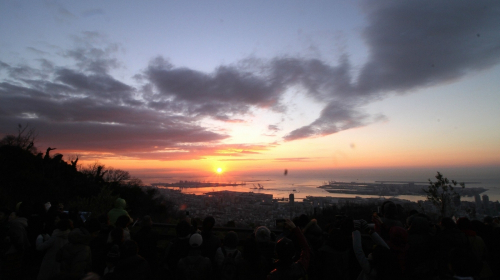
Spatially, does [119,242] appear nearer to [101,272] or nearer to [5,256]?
[101,272]

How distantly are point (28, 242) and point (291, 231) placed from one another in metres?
5.57

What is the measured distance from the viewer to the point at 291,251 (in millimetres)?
2900

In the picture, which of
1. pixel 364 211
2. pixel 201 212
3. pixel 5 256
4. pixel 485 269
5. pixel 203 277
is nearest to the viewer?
pixel 203 277

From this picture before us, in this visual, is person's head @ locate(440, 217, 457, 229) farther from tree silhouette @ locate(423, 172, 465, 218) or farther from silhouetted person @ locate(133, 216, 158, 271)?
tree silhouette @ locate(423, 172, 465, 218)

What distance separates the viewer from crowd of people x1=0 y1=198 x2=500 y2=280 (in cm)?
312

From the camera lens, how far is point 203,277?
3438 millimetres

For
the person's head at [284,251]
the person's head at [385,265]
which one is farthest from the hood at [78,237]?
the person's head at [385,265]

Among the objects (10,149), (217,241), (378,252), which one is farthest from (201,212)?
(10,149)

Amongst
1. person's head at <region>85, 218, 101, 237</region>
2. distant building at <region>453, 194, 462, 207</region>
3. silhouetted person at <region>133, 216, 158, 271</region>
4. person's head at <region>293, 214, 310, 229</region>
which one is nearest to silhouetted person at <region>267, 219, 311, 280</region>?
person's head at <region>293, 214, 310, 229</region>

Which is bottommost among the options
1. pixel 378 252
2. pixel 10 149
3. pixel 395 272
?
pixel 395 272

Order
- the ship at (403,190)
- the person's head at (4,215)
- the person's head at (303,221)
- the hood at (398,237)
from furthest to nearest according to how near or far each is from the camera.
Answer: the ship at (403,190) → the person's head at (4,215) → the person's head at (303,221) → the hood at (398,237)

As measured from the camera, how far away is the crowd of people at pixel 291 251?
312 centimetres

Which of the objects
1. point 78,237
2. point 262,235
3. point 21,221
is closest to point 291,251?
point 262,235

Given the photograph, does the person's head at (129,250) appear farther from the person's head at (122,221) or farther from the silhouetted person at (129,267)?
the person's head at (122,221)
